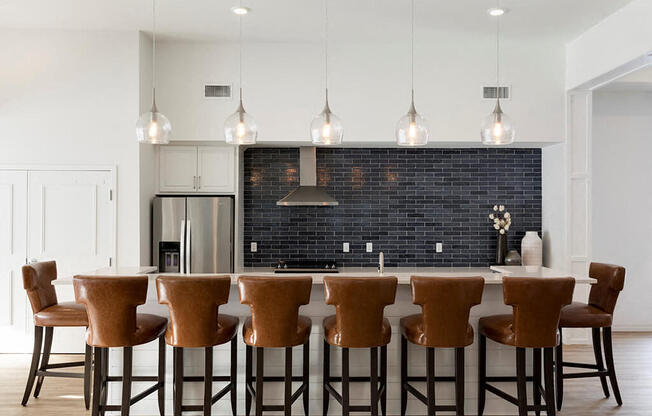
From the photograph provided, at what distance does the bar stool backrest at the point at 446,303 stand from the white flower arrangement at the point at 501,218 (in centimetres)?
304

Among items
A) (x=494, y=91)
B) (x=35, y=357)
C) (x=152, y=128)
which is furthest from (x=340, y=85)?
(x=35, y=357)

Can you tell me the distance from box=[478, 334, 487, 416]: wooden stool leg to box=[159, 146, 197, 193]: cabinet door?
3.50m

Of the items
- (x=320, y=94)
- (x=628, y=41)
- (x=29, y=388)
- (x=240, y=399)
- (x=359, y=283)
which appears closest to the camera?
(x=359, y=283)

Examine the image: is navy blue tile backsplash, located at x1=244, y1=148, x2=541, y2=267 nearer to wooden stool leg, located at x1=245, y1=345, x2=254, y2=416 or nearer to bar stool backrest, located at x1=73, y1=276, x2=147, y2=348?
wooden stool leg, located at x1=245, y1=345, x2=254, y2=416

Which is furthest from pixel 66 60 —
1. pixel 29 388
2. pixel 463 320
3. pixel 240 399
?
pixel 463 320

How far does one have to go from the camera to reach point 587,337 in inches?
212

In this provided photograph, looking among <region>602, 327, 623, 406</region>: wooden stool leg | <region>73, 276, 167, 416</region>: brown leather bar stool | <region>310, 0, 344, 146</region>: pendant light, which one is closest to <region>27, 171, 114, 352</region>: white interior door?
<region>73, 276, 167, 416</region>: brown leather bar stool

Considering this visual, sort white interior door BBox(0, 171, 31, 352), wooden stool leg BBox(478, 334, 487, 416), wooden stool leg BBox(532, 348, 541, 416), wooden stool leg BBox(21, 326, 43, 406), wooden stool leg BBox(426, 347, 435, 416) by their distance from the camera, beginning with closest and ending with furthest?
1. wooden stool leg BBox(426, 347, 435, 416)
2. wooden stool leg BBox(532, 348, 541, 416)
3. wooden stool leg BBox(478, 334, 487, 416)
4. wooden stool leg BBox(21, 326, 43, 406)
5. white interior door BBox(0, 171, 31, 352)

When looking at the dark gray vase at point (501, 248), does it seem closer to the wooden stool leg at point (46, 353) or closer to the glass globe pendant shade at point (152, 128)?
the glass globe pendant shade at point (152, 128)

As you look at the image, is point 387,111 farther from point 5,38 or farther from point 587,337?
point 5,38

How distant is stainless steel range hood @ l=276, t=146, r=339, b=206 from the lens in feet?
18.2

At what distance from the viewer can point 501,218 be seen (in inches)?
232

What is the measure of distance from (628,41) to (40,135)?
18.6 feet

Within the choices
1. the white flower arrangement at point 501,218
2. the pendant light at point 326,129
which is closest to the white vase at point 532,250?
the white flower arrangement at point 501,218
